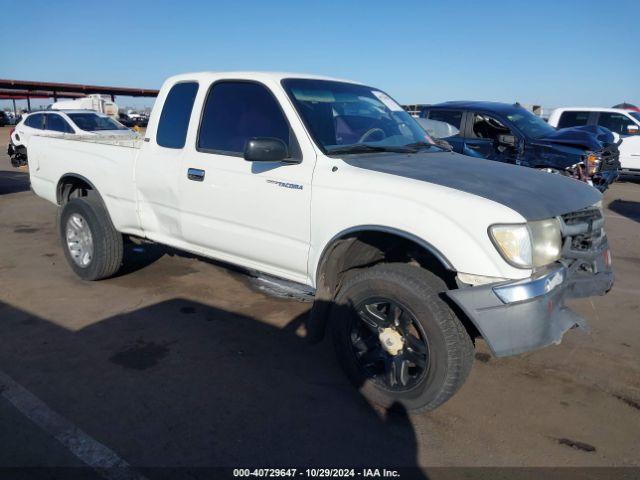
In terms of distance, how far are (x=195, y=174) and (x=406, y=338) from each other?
206 cm

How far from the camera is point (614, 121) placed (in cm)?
1319

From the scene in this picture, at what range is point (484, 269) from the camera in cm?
267

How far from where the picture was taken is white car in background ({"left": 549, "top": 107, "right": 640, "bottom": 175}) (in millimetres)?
12898

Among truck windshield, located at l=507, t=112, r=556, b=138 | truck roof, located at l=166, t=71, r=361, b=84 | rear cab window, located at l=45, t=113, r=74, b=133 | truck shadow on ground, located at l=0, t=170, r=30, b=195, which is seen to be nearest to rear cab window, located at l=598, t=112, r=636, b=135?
truck windshield, located at l=507, t=112, r=556, b=138

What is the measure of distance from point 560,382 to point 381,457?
1.52 metres

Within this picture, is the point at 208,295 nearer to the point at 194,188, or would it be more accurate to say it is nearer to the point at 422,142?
the point at 194,188

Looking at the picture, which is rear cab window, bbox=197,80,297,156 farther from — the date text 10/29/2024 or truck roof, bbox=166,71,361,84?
the date text 10/29/2024

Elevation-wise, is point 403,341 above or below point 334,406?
above

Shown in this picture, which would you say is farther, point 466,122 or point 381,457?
point 466,122

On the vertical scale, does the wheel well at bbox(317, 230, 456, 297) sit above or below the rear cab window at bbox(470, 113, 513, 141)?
below

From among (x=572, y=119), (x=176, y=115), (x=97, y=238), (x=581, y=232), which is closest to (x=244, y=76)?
(x=176, y=115)

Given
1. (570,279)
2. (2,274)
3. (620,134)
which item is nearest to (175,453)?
(570,279)

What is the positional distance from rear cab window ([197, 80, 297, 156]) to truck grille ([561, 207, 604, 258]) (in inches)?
71.1

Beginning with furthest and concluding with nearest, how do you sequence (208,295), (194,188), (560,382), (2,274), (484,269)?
(2,274) → (208,295) → (194,188) → (560,382) → (484,269)
